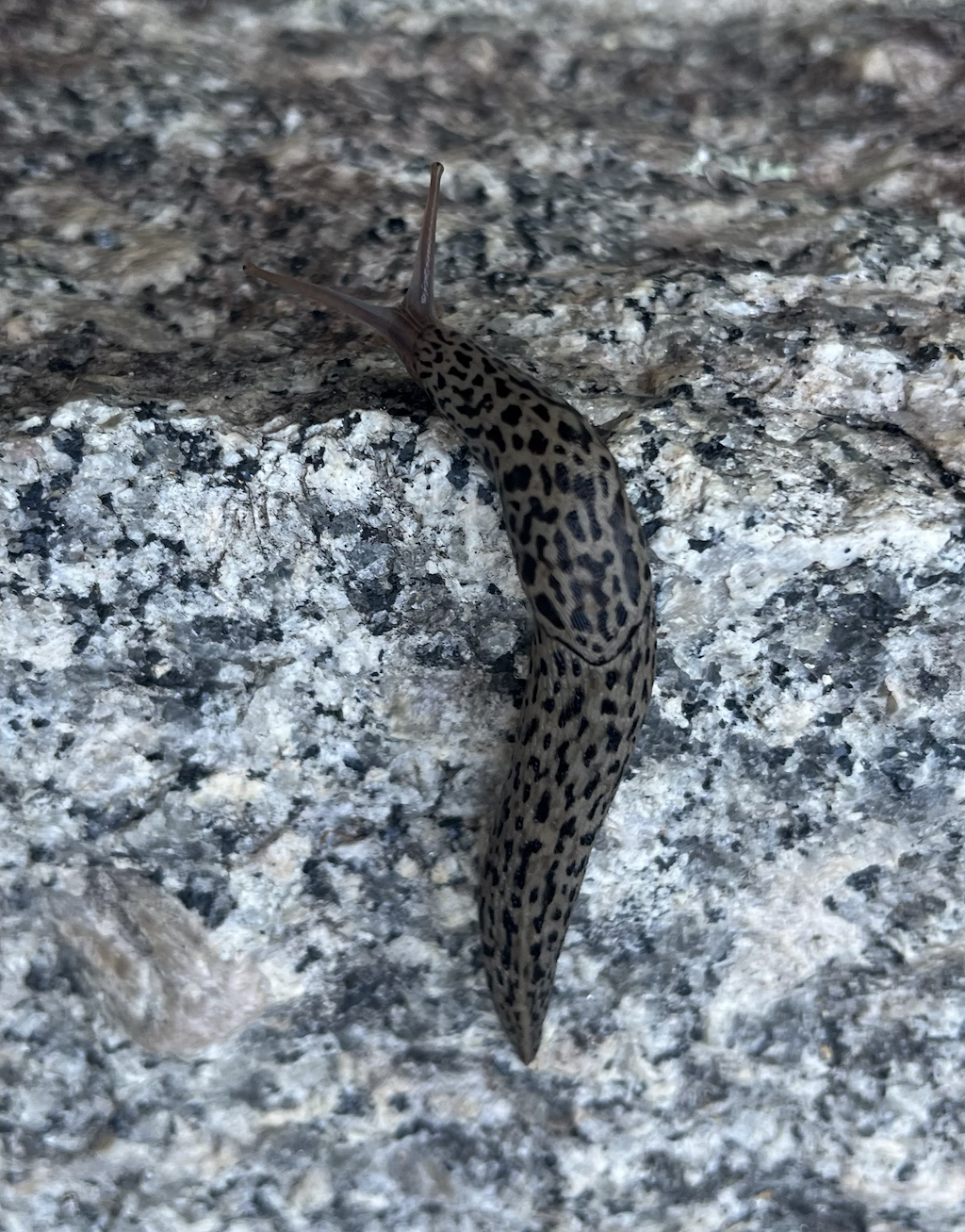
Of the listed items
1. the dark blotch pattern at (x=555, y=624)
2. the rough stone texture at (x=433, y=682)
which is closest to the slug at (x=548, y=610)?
the dark blotch pattern at (x=555, y=624)

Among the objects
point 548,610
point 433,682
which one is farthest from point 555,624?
point 433,682

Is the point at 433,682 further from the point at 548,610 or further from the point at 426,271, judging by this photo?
the point at 426,271

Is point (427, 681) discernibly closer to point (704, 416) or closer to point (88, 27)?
point (704, 416)

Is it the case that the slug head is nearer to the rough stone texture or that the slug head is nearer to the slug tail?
the slug tail

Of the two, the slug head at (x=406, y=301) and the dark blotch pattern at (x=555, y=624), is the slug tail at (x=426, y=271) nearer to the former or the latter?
the slug head at (x=406, y=301)

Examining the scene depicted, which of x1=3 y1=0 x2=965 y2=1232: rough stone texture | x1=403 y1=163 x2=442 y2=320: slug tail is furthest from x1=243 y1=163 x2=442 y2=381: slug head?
x1=3 y1=0 x2=965 y2=1232: rough stone texture

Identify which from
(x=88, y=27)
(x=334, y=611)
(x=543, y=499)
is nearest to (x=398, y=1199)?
(x=334, y=611)
